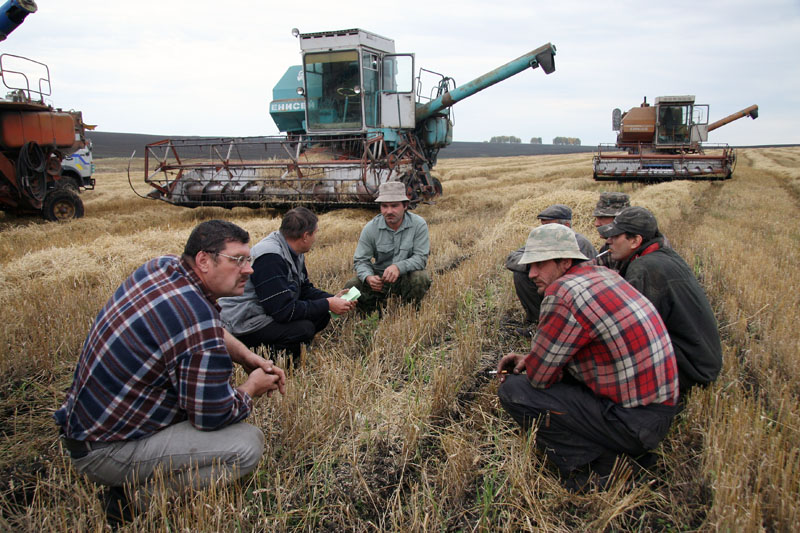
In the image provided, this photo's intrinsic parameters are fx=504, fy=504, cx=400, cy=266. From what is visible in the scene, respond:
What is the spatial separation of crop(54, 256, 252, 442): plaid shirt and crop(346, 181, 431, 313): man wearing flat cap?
2.74 m

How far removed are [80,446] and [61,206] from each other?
34.2 ft

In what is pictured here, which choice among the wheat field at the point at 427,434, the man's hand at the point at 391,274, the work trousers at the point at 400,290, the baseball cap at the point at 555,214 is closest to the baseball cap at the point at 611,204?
the baseball cap at the point at 555,214

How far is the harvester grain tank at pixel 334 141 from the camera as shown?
10352mm

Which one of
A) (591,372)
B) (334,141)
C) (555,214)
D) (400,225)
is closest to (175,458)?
(591,372)

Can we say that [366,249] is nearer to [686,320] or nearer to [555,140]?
[686,320]

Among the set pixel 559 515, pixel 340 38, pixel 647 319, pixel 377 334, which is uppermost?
pixel 340 38

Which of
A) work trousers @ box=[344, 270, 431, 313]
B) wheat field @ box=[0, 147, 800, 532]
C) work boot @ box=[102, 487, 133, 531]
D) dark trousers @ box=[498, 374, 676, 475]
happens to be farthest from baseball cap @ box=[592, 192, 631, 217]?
work boot @ box=[102, 487, 133, 531]

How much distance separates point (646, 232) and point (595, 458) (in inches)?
59.6

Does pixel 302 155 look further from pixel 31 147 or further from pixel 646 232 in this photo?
pixel 646 232

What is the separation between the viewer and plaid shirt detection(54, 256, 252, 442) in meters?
2.06

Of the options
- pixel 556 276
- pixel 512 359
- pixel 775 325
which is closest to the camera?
pixel 556 276

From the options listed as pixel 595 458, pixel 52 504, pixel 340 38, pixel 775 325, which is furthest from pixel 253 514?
pixel 340 38

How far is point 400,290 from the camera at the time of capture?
502 cm

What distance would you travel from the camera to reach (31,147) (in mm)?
9617
